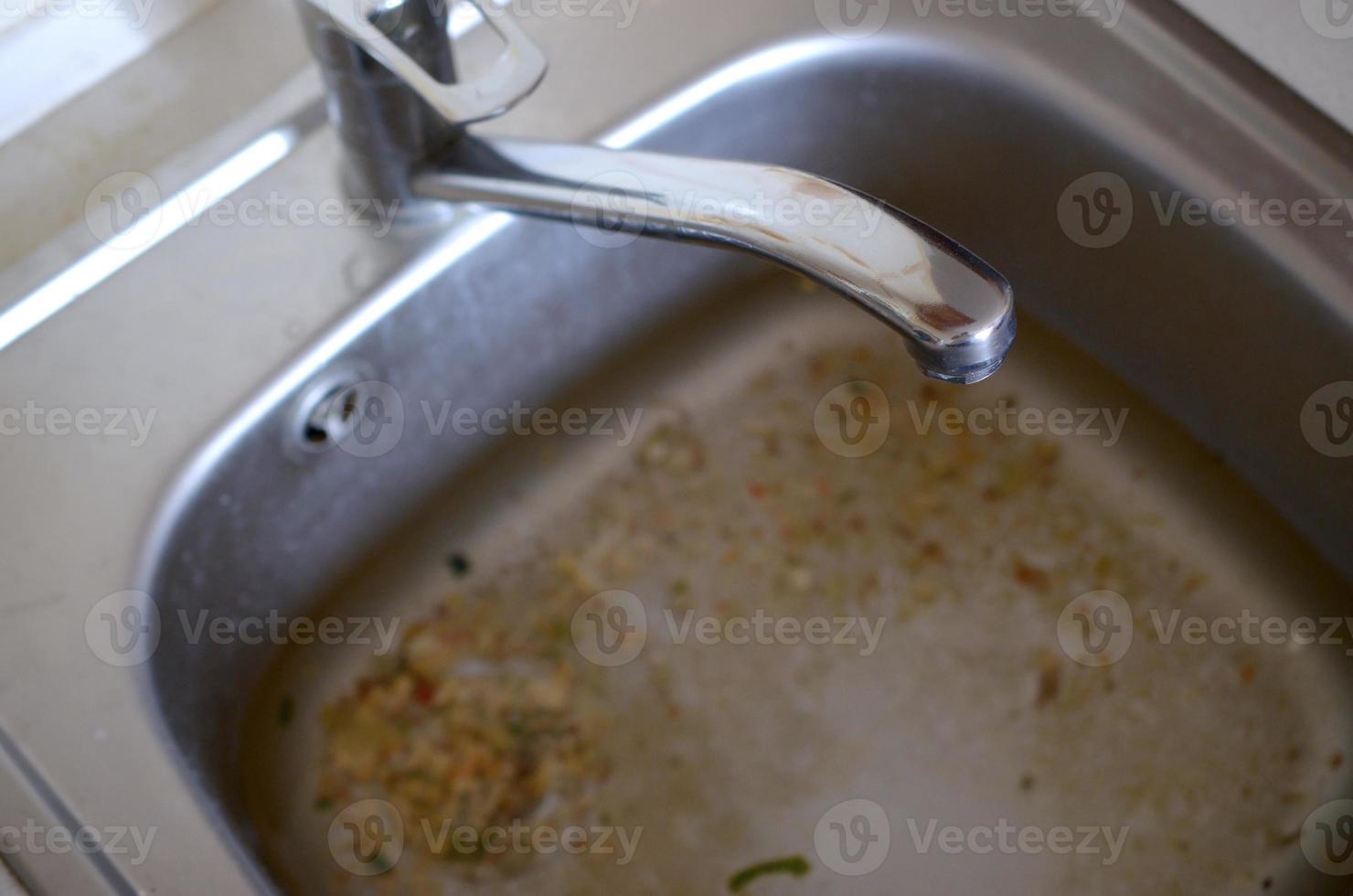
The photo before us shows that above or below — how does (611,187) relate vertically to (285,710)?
above

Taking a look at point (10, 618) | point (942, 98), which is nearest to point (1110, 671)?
point (942, 98)

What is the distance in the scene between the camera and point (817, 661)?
2.25ft

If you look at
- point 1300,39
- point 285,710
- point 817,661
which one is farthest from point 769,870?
point 1300,39

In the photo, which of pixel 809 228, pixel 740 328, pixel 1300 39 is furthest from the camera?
pixel 740 328

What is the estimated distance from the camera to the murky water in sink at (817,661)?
636 millimetres

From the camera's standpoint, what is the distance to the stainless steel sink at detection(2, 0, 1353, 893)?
556 millimetres

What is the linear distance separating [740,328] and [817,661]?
9.2 inches

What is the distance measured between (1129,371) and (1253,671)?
20 cm

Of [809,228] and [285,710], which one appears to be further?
[285,710]

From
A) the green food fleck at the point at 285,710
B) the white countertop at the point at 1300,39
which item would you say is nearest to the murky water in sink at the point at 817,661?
the green food fleck at the point at 285,710

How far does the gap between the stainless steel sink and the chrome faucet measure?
50mm

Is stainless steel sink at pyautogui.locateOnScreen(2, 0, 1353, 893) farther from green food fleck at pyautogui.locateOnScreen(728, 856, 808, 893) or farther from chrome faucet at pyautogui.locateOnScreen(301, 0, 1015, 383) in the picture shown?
green food fleck at pyautogui.locateOnScreen(728, 856, 808, 893)

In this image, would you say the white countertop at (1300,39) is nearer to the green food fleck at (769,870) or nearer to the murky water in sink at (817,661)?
the murky water in sink at (817,661)

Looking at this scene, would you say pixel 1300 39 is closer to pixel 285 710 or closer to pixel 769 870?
pixel 769 870
